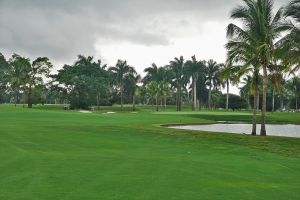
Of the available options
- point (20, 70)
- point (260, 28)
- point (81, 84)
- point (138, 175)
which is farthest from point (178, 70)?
point (138, 175)

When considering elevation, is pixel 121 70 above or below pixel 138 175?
above

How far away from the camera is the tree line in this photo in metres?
37.2

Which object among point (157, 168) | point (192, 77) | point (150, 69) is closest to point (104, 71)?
point (150, 69)

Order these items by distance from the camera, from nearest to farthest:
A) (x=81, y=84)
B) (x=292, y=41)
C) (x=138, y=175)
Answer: (x=138, y=175), (x=292, y=41), (x=81, y=84)

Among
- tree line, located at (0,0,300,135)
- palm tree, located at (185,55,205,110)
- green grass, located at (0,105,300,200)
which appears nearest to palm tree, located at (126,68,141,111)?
tree line, located at (0,0,300,135)

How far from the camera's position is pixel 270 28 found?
37844mm

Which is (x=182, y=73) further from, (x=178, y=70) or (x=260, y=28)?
(x=260, y=28)

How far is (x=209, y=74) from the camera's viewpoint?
169 meters

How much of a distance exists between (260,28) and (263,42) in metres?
1.42

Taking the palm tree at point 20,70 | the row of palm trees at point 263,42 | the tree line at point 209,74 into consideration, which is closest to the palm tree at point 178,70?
the tree line at point 209,74

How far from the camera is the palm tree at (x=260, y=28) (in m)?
37.2

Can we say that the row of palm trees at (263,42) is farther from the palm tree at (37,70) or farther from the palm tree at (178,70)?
the palm tree at (178,70)

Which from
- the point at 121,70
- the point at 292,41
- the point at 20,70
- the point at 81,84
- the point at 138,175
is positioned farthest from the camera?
the point at 121,70

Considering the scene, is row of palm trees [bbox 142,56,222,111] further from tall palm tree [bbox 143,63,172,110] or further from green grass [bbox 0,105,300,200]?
green grass [bbox 0,105,300,200]
